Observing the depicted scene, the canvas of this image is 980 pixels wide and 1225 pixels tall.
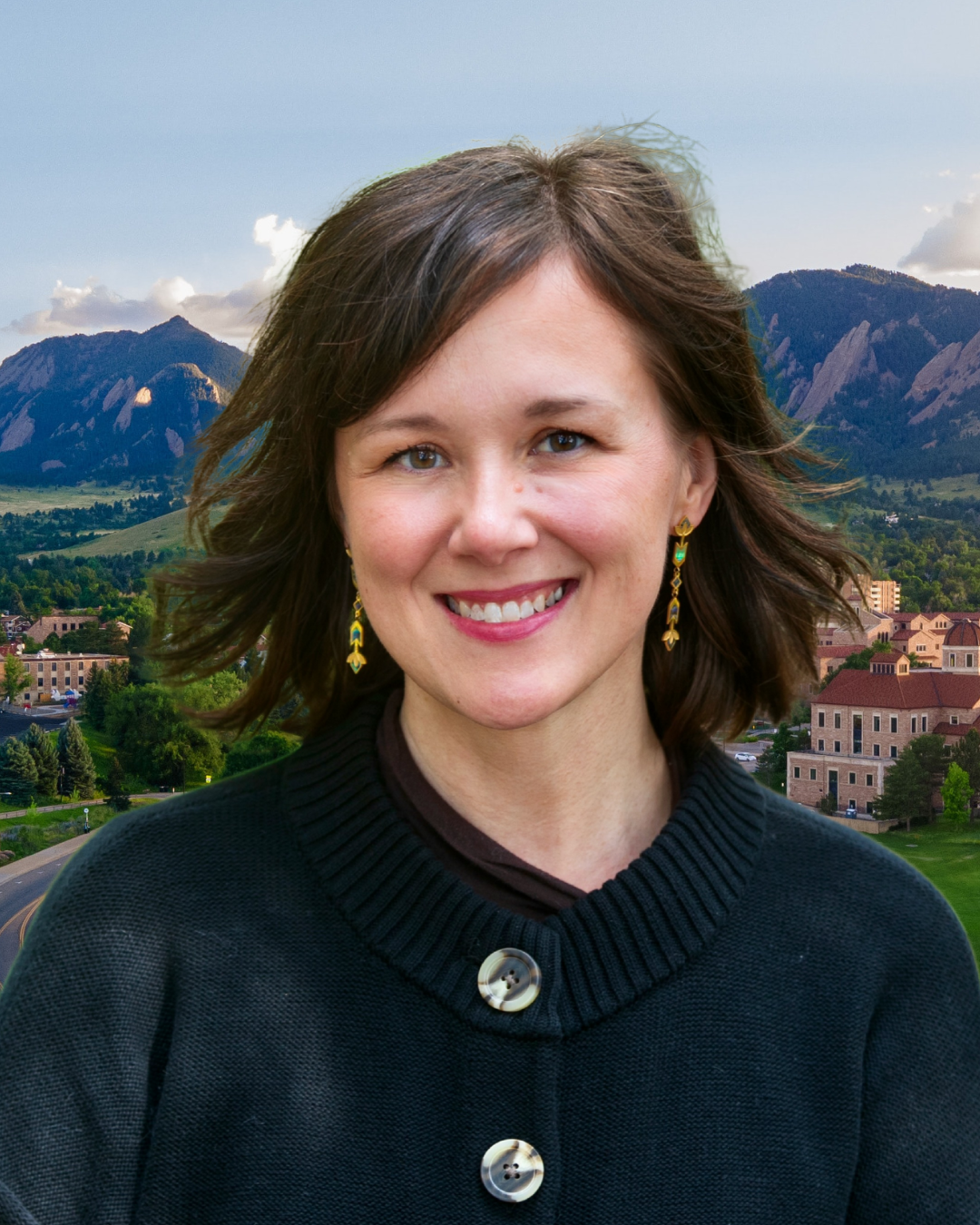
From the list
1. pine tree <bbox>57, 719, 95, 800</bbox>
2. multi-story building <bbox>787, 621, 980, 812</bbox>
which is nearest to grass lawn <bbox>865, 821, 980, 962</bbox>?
multi-story building <bbox>787, 621, 980, 812</bbox>

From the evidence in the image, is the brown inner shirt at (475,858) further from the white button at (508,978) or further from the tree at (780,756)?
the tree at (780,756)

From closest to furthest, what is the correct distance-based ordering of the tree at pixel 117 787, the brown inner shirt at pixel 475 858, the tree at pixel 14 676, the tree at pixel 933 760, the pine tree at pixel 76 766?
the brown inner shirt at pixel 475 858, the tree at pixel 117 787, the tree at pixel 933 760, the pine tree at pixel 76 766, the tree at pixel 14 676

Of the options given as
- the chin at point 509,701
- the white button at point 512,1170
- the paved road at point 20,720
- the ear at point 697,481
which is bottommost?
the paved road at point 20,720

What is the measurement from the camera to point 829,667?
59.1ft

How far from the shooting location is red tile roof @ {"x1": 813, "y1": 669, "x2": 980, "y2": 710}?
59.0 feet

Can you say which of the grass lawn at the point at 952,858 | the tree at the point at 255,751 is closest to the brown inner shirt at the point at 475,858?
the tree at the point at 255,751

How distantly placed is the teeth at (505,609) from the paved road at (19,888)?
22.9 metres

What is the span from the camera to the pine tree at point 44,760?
20.7 meters

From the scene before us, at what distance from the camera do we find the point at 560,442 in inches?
54.2

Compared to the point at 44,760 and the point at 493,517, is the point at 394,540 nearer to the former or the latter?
the point at 493,517

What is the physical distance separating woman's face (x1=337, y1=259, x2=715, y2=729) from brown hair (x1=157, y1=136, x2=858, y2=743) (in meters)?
0.04

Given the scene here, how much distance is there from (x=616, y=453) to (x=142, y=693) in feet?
60.1

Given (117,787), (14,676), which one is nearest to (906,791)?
(117,787)

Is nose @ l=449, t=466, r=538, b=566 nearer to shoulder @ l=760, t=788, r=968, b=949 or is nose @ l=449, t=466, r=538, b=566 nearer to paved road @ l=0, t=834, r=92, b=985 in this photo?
shoulder @ l=760, t=788, r=968, b=949
